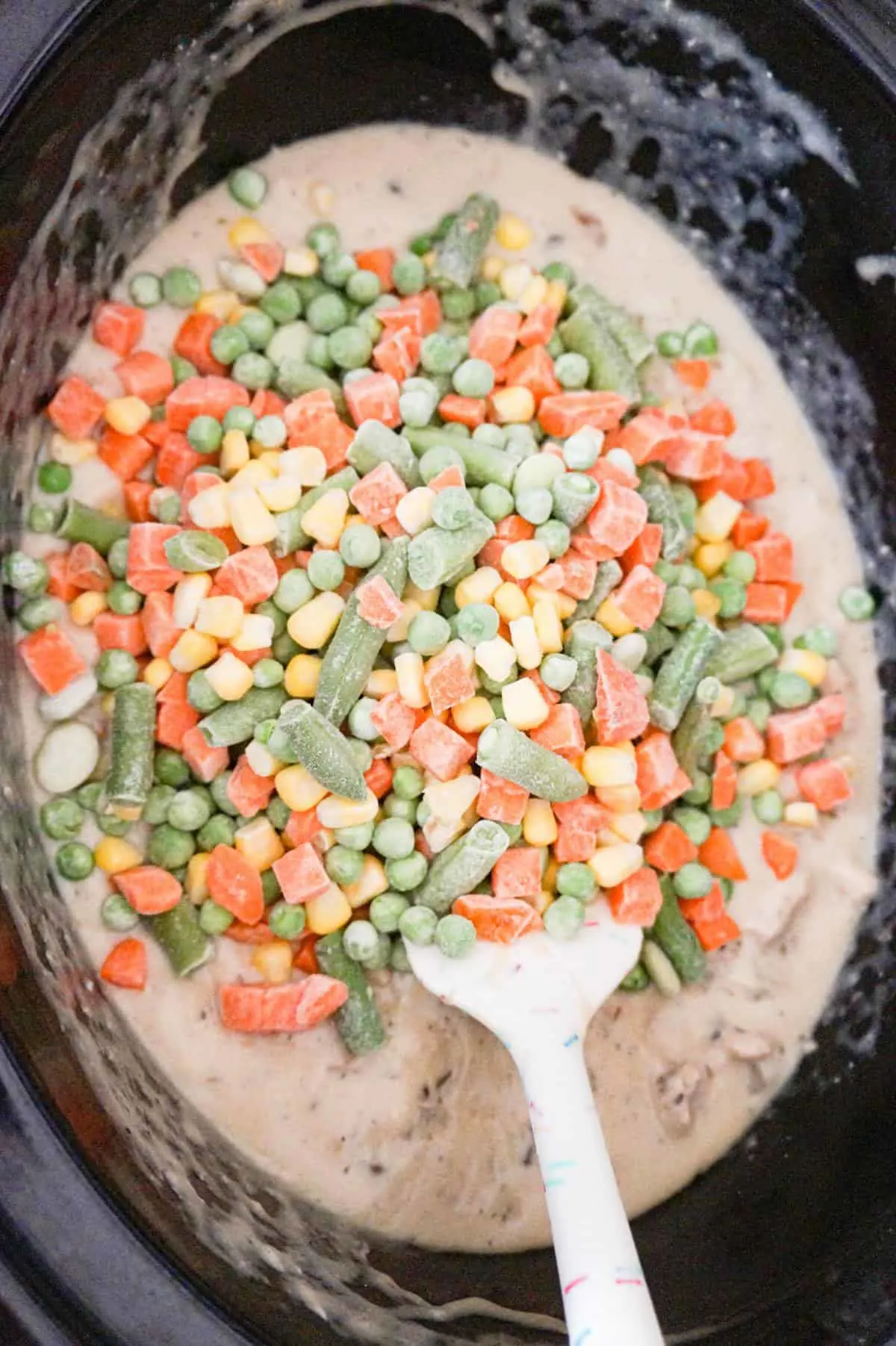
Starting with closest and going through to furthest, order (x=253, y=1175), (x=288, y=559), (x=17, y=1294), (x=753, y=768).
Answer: (x=17, y=1294) < (x=253, y=1175) < (x=288, y=559) < (x=753, y=768)

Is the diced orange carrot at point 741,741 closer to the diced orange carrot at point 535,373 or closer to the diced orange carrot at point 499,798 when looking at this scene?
the diced orange carrot at point 499,798

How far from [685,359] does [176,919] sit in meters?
1.47

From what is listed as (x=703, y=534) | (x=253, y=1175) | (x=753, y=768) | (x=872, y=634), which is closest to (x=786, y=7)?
(x=703, y=534)

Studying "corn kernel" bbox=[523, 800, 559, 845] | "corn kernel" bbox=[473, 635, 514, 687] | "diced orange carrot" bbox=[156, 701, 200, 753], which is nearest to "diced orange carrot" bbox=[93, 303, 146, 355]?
"diced orange carrot" bbox=[156, 701, 200, 753]

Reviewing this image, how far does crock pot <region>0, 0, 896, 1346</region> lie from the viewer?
1629 mm

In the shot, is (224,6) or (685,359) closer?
(224,6)

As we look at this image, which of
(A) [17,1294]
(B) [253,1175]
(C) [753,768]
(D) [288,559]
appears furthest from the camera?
(C) [753,768]

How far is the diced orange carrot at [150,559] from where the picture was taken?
6.89ft

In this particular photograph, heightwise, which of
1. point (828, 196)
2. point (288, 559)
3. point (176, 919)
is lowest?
point (176, 919)

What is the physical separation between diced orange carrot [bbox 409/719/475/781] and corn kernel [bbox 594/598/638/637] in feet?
1.18

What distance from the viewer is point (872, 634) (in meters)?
2.43

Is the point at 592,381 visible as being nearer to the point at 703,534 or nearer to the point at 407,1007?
the point at 703,534

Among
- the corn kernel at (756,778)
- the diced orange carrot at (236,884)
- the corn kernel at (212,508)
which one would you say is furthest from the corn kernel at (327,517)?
the corn kernel at (756,778)

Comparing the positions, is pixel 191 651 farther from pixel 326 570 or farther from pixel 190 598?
pixel 326 570
